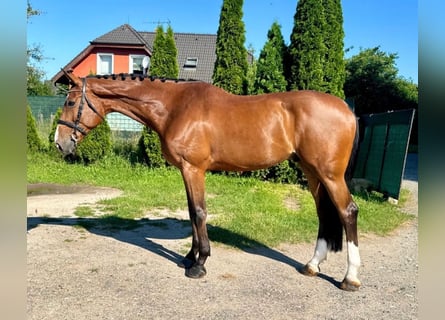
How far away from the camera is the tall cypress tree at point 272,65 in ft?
29.0

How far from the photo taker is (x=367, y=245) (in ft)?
16.1

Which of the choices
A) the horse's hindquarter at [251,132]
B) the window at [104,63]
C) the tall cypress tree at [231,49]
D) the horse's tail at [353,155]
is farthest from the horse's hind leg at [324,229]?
the window at [104,63]

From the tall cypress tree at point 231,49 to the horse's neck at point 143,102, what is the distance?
5636 millimetres

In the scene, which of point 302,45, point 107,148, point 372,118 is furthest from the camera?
point 107,148

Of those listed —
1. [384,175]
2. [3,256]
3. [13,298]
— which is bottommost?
[384,175]

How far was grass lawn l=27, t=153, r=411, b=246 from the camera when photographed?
17.6ft

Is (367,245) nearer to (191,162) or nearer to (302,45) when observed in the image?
(191,162)

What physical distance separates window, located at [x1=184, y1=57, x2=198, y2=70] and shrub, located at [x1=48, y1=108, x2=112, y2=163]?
15.3 meters

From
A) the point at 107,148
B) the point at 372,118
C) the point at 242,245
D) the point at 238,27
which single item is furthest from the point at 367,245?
the point at 107,148

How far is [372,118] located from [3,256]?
949 cm

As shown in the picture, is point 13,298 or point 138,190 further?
point 138,190

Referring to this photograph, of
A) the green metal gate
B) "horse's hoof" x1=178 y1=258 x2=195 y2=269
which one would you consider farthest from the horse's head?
the green metal gate

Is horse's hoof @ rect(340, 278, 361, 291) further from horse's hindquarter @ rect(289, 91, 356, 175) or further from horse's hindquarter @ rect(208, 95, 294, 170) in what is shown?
horse's hindquarter @ rect(208, 95, 294, 170)

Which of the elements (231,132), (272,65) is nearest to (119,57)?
(272,65)
